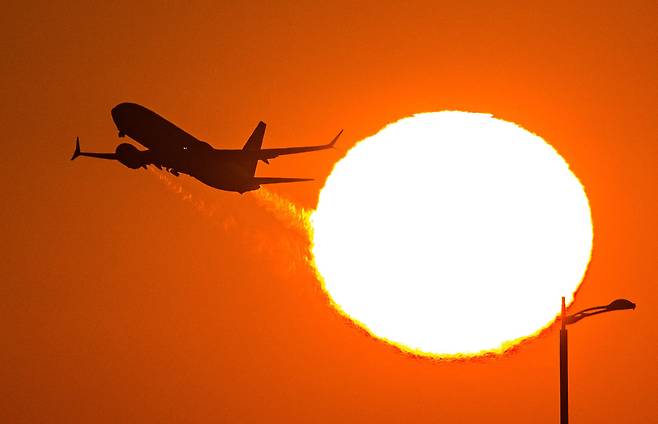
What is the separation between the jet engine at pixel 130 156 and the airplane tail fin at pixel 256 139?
62.1 feet

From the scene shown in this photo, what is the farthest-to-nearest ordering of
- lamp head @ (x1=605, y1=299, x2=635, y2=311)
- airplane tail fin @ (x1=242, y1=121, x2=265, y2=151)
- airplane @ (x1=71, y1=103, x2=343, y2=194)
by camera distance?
A: 1. airplane tail fin @ (x1=242, y1=121, x2=265, y2=151)
2. airplane @ (x1=71, y1=103, x2=343, y2=194)
3. lamp head @ (x1=605, y1=299, x2=635, y2=311)

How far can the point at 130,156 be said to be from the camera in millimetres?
106250

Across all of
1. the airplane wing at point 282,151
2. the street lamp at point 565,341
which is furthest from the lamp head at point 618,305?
the airplane wing at point 282,151

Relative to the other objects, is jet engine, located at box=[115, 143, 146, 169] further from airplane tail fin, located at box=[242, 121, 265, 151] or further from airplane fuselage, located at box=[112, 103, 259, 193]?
airplane tail fin, located at box=[242, 121, 265, 151]

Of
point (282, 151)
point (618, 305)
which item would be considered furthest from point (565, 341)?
point (282, 151)

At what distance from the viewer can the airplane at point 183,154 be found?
342 ft

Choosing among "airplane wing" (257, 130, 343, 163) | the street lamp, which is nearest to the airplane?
"airplane wing" (257, 130, 343, 163)

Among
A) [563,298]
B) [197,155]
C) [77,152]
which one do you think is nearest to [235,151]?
[197,155]

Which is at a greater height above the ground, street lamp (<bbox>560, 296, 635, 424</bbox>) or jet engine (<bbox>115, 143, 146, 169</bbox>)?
jet engine (<bbox>115, 143, 146, 169</bbox>)

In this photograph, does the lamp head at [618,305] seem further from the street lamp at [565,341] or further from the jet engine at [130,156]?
the jet engine at [130,156]

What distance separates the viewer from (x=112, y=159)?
114250 millimetres

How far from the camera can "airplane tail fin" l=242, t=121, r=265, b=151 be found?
12312 centimetres

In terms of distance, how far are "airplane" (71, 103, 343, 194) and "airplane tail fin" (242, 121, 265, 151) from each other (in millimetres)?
15932

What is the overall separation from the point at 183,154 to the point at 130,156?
16.0 feet
